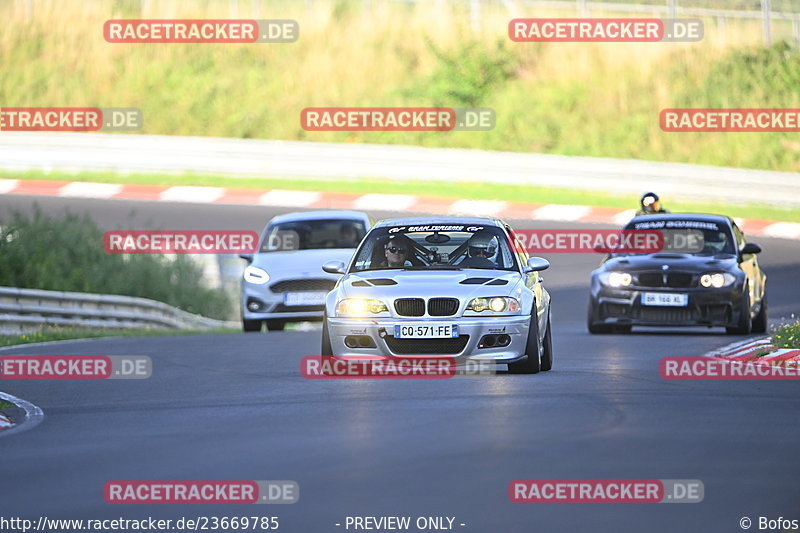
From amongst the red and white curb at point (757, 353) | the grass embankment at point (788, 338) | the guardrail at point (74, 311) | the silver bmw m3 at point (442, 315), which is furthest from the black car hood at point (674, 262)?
the guardrail at point (74, 311)

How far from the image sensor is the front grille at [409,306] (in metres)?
13.4

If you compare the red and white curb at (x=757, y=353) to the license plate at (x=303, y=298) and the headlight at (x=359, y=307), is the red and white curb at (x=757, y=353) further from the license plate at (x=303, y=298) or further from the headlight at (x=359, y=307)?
the license plate at (x=303, y=298)

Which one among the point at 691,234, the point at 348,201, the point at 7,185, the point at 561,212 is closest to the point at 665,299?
the point at 691,234

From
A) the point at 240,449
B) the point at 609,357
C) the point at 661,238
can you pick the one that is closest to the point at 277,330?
the point at 661,238

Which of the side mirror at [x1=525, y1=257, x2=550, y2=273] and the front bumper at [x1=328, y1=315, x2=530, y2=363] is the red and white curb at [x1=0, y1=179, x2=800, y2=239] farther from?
the front bumper at [x1=328, y1=315, x2=530, y2=363]

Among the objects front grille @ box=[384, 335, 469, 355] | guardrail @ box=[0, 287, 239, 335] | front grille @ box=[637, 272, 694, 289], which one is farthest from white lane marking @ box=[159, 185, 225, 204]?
front grille @ box=[384, 335, 469, 355]

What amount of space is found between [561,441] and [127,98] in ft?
115

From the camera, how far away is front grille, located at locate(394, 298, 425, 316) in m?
13.4

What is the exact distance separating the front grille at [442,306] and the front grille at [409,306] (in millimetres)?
72

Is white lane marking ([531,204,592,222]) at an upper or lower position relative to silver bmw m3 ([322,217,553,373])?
upper

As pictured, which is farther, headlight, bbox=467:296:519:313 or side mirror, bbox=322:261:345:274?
side mirror, bbox=322:261:345:274

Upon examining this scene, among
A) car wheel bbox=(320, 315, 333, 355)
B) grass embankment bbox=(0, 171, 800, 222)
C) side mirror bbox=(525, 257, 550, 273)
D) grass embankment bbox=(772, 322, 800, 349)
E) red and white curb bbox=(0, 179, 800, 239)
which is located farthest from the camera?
grass embankment bbox=(0, 171, 800, 222)

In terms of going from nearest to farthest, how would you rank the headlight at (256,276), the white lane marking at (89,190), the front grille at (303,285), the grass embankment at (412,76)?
the front grille at (303,285)
the headlight at (256,276)
the white lane marking at (89,190)
the grass embankment at (412,76)

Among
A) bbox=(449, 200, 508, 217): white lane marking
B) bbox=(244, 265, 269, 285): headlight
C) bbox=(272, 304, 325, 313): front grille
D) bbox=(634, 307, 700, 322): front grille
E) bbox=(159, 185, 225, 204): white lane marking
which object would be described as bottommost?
bbox=(634, 307, 700, 322): front grille
